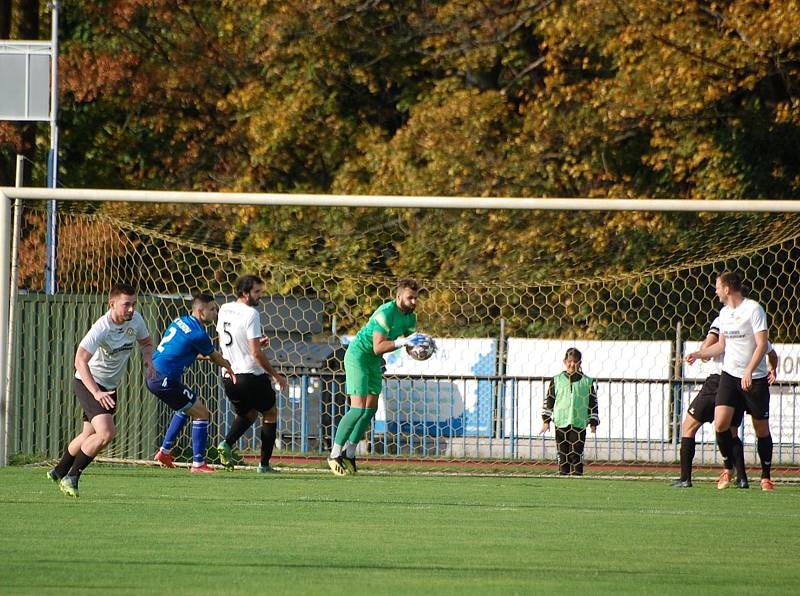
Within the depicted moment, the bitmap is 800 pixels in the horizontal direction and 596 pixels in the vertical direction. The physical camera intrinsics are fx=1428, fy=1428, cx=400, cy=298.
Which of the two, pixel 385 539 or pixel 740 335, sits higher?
pixel 740 335

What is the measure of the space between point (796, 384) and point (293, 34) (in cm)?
1318

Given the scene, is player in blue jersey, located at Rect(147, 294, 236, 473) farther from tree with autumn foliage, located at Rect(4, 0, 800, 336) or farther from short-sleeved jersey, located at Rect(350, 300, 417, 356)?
tree with autumn foliage, located at Rect(4, 0, 800, 336)

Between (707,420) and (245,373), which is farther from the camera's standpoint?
(245,373)

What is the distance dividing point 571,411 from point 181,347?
4.58 meters

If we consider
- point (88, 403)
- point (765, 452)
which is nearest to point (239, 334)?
point (88, 403)

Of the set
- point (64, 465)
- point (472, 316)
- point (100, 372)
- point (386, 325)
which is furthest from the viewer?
point (472, 316)

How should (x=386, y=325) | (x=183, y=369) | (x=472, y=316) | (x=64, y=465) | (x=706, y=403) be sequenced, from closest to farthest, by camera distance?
1. (x=64, y=465)
2. (x=706, y=403)
3. (x=386, y=325)
4. (x=183, y=369)
5. (x=472, y=316)

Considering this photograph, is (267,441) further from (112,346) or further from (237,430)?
(112,346)

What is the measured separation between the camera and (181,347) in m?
13.9

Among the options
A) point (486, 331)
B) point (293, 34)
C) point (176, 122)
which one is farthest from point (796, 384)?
point (176, 122)

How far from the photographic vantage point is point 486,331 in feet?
70.6

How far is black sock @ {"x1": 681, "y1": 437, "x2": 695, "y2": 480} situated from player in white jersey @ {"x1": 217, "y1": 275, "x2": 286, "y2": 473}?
3.89 m

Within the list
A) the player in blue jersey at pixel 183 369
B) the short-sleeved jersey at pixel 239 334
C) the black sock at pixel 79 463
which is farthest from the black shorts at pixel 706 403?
the black sock at pixel 79 463

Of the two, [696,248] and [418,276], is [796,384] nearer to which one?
[696,248]
